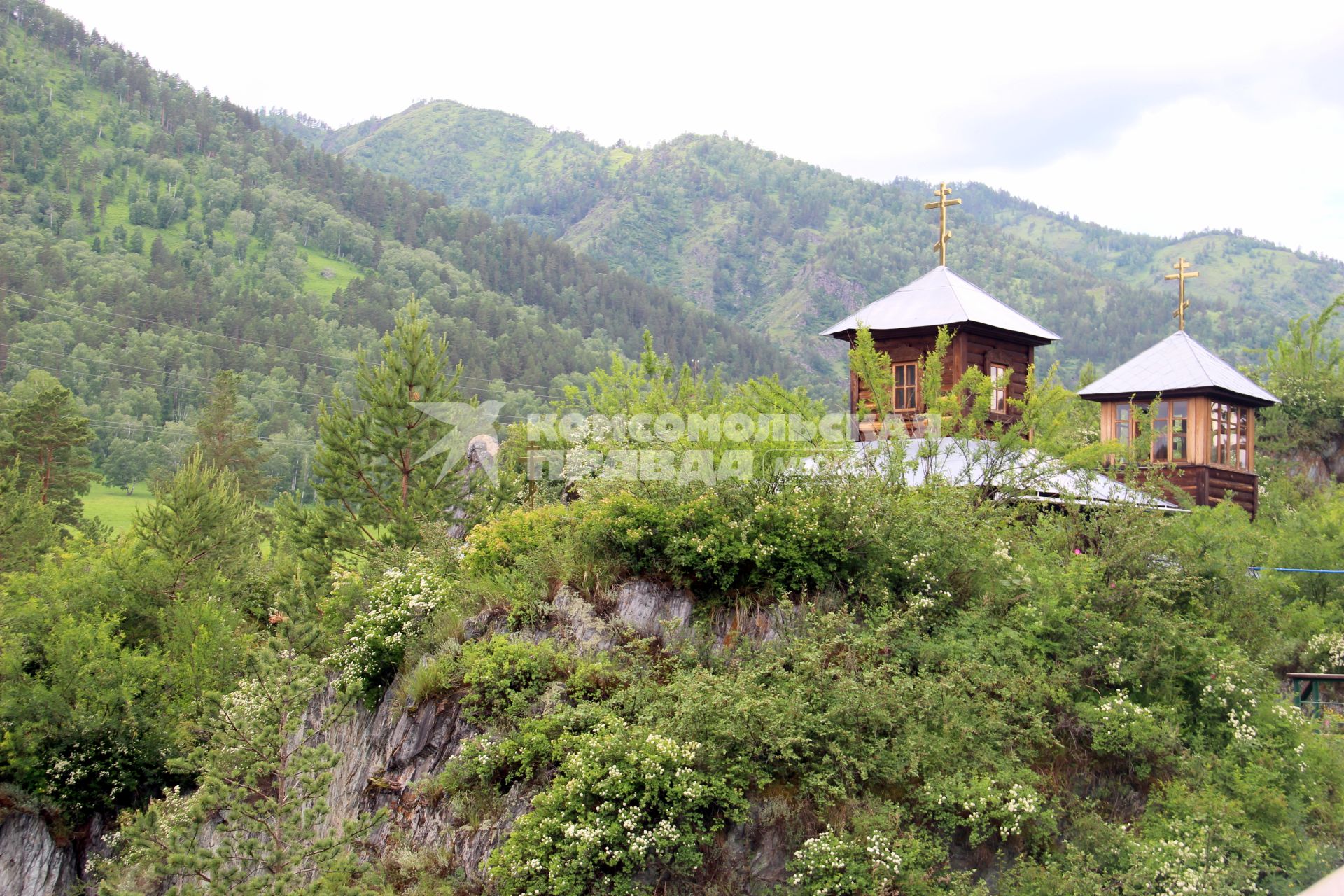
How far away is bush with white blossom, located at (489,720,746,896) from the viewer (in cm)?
952

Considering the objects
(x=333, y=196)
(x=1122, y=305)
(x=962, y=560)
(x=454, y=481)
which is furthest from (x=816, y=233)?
(x=962, y=560)

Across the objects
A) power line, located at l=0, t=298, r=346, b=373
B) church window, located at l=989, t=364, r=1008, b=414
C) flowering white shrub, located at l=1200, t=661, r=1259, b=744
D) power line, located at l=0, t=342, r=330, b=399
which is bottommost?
flowering white shrub, located at l=1200, t=661, r=1259, b=744

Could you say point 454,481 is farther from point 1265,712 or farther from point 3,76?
point 3,76

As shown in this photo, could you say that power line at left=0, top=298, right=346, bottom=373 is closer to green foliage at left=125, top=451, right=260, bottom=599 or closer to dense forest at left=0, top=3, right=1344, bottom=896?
green foliage at left=125, top=451, right=260, bottom=599

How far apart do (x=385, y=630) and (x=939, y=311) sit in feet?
45.2

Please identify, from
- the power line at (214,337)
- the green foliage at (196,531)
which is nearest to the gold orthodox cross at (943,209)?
the green foliage at (196,531)

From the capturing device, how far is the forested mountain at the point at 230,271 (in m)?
92.5

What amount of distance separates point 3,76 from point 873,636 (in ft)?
561

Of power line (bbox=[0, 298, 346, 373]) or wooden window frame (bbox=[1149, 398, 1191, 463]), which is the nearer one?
wooden window frame (bbox=[1149, 398, 1191, 463])

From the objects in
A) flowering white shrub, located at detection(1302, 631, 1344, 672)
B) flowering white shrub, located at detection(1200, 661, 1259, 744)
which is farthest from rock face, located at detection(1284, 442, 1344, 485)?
flowering white shrub, located at detection(1200, 661, 1259, 744)

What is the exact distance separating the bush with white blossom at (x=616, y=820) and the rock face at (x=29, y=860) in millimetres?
14361

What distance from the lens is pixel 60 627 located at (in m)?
20.7

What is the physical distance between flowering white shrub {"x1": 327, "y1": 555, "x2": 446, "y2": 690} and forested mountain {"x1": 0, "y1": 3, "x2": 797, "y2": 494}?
2807 inches

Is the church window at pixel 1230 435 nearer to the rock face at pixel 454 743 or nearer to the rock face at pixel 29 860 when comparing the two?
the rock face at pixel 454 743
